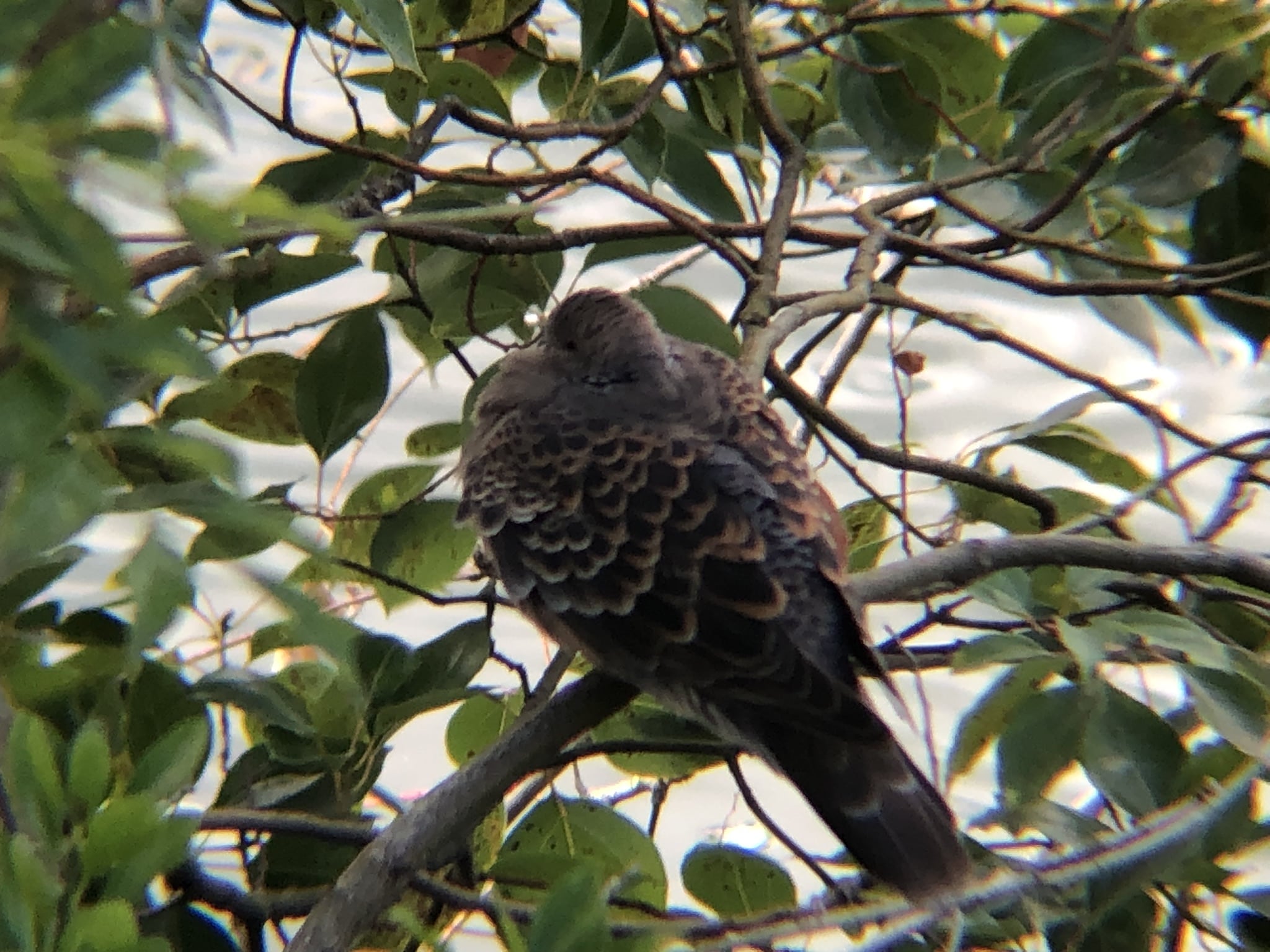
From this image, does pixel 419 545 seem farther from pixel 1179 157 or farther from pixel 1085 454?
pixel 1179 157

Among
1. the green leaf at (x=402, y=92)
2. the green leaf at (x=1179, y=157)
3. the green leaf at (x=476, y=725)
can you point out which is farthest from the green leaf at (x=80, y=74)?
the green leaf at (x=1179, y=157)

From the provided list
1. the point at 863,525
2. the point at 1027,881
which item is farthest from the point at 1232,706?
the point at 863,525

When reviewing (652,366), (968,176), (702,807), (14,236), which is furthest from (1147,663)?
(702,807)

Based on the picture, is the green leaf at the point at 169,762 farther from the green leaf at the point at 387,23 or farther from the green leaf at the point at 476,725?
the green leaf at the point at 476,725

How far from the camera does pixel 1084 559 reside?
797 millimetres

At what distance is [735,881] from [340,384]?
48 centimetres

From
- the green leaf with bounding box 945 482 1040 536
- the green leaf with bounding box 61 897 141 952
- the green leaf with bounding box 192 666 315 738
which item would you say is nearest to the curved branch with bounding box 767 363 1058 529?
the green leaf with bounding box 945 482 1040 536

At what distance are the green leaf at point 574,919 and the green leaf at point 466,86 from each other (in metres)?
0.72

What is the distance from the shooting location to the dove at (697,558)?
883 mm

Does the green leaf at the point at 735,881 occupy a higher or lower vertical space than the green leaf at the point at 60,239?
lower

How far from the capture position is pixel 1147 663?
0.81 metres

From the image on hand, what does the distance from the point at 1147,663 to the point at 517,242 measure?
555mm

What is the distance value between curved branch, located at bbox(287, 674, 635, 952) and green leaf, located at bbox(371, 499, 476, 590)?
20 cm

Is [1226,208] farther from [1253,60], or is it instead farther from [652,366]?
[652,366]
